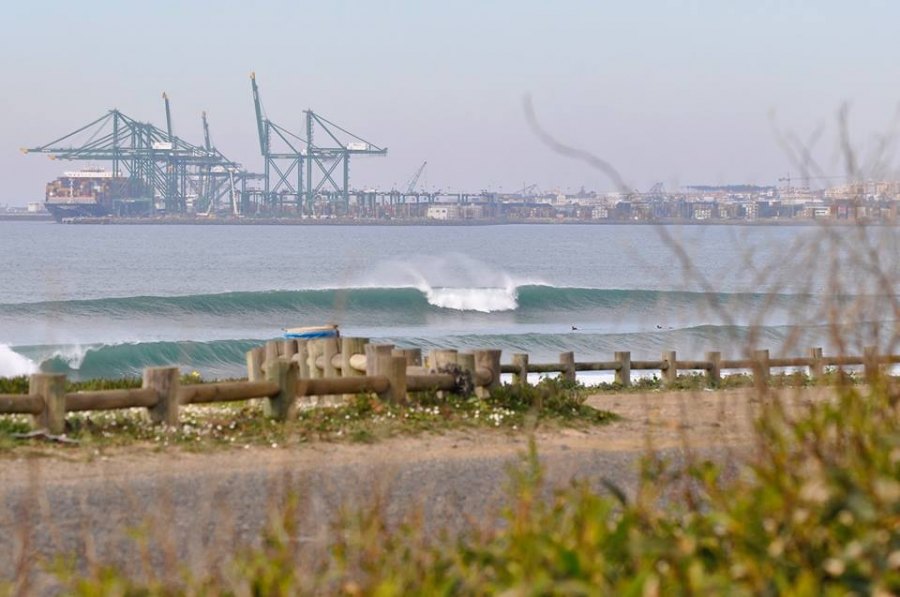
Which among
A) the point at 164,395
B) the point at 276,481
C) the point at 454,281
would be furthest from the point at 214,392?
the point at 454,281

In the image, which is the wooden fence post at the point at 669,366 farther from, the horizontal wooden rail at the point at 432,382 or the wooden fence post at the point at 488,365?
the horizontal wooden rail at the point at 432,382

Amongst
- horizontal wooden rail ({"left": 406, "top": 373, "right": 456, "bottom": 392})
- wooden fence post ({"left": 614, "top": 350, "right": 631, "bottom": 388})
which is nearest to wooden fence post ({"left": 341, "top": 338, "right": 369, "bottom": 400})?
horizontal wooden rail ({"left": 406, "top": 373, "right": 456, "bottom": 392})

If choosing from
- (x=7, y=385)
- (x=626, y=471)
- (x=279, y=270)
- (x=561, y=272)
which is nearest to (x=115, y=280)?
(x=279, y=270)

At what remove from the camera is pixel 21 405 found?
34.7 ft

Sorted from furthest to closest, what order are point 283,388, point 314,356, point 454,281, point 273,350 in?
1. point 454,281
2. point 273,350
3. point 314,356
4. point 283,388

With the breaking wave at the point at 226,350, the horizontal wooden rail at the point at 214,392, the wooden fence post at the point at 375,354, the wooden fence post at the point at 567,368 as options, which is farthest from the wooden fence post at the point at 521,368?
the breaking wave at the point at 226,350

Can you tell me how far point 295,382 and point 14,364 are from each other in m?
22.7

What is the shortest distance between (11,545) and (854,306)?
453cm

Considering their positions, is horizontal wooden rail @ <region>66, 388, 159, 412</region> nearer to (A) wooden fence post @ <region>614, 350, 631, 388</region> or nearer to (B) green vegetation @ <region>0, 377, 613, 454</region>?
(B) green vegetation @ <region>0, 377, 613, 454</region>

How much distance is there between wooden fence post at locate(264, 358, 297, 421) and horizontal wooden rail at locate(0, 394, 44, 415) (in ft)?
6.55

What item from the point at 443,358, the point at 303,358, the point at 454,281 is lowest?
the point at 303,358

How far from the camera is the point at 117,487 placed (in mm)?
8922

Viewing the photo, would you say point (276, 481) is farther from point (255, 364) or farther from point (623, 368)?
point (623, 368)

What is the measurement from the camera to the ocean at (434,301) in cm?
533
